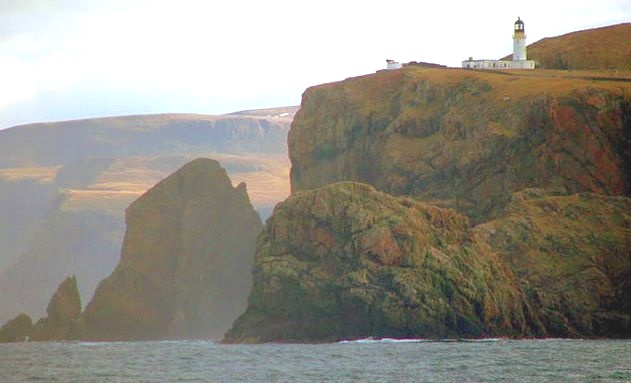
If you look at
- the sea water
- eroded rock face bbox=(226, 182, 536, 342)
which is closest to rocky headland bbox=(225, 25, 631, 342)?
eroded rock face bbox=(226, 182, 536, 342)

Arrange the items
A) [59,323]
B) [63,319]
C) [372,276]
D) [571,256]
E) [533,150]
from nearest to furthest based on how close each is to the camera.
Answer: [372,276] < [571,256] < [533,150] < [59,323] < [63,319]

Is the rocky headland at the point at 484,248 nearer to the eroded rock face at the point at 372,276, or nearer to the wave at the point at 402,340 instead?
the eroded rock face at the point at 372,276

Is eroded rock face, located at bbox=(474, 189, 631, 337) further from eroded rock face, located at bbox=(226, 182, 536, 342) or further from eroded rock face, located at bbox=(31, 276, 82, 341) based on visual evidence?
eroded rock face, located at bbox=(31, 276, 82, 341)

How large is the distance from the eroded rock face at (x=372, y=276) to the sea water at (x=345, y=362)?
3550 mm

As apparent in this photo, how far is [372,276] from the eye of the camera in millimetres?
155375

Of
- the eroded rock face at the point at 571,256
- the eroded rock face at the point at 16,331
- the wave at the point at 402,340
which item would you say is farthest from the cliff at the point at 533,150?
the eroded rock face at the point at 16,331

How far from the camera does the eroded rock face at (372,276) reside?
15438cm

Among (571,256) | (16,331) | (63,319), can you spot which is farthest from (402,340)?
(16,331)

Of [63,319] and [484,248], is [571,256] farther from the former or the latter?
[63,319]

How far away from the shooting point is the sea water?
11612cm

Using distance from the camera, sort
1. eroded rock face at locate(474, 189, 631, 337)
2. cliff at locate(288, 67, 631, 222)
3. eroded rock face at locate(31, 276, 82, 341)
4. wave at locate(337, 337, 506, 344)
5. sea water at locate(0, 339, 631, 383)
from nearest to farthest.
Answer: sea water at locate(0, 339, 631, 383) < wave at locate(337, 337, 506, 344) < eroded rock face at locate(474, 189, 631, 337) < cliff at locate(288, 67, 631, 222) < eroded rock face at locate(31, 276, 82, 341)

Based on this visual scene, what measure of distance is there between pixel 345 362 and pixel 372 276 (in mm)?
27648

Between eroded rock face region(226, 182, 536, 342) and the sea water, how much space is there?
355 centimetres

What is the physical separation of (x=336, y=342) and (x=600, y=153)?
46754 millimetres
